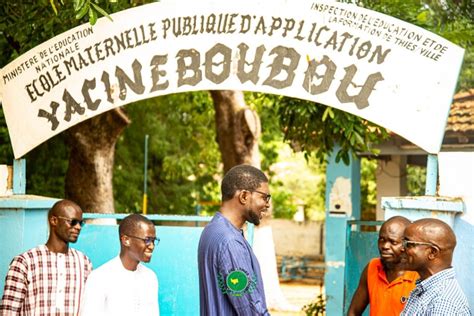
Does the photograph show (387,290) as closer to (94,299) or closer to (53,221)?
(94,299)

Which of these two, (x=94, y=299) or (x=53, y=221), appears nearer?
(x=94, y=299)

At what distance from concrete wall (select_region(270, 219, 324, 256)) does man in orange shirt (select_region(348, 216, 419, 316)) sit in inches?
911

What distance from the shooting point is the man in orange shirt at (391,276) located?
5059mm

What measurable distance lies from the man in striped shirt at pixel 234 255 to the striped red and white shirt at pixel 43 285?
1.34 metres

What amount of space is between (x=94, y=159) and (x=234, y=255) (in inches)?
278

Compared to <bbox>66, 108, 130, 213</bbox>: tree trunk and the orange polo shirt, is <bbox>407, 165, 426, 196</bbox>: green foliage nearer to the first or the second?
<bbox>66, 108, 130, 213</bbox>: tree trunk

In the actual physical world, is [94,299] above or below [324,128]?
below

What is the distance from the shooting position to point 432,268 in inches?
164

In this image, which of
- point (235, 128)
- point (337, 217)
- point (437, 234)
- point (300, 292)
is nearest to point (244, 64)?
point (437, 234)

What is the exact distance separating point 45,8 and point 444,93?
468cm

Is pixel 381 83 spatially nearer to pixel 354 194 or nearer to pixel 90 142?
pixel 90 142

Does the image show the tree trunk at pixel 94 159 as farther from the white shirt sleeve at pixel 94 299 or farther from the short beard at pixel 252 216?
the short beard at pixel 252 216

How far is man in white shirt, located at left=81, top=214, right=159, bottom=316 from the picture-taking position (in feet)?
15.9

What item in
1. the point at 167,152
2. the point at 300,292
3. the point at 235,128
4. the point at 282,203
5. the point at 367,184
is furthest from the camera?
the point at 282,203
